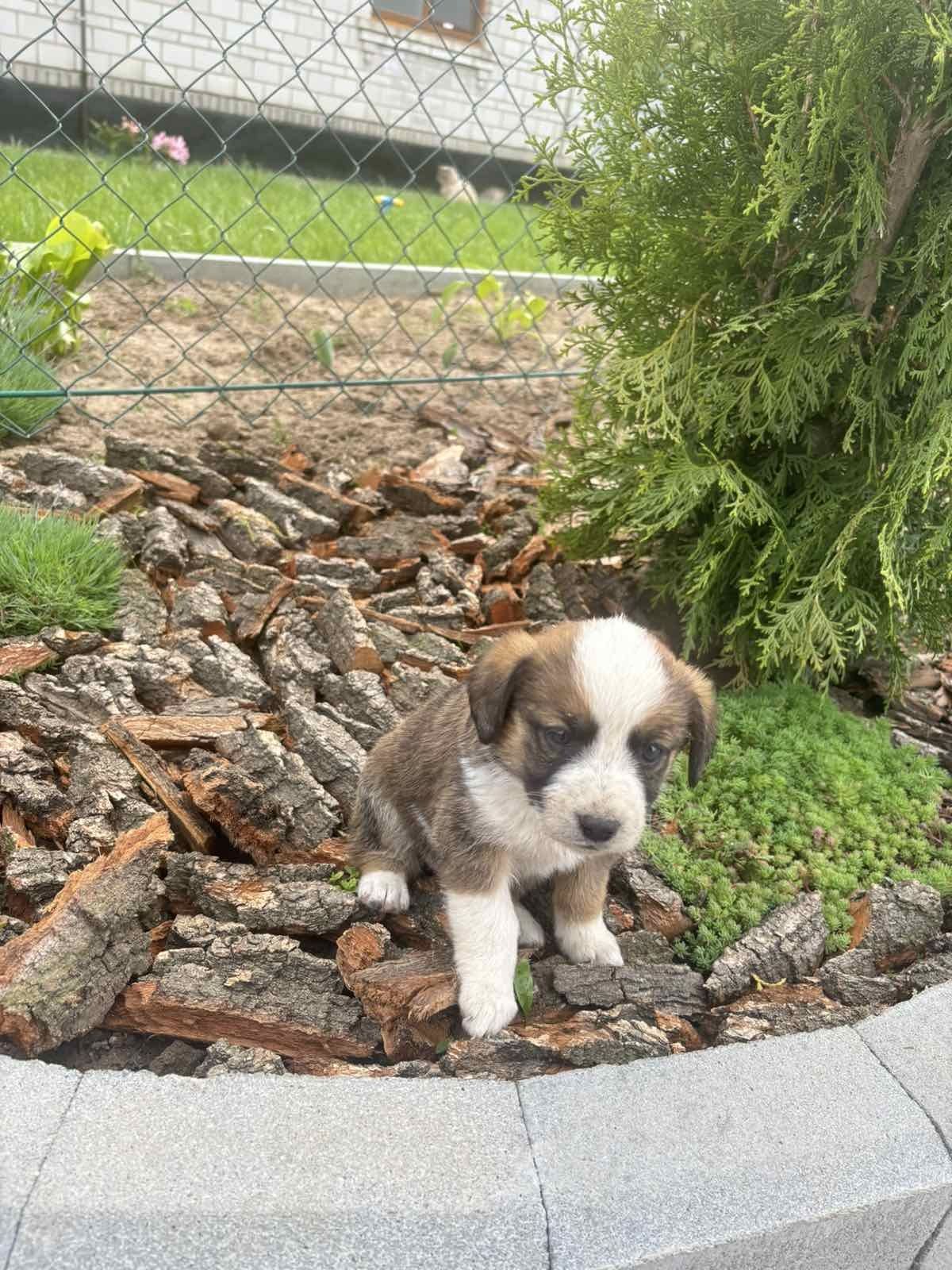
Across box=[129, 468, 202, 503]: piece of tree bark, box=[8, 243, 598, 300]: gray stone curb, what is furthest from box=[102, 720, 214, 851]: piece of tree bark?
box=[8, 243, 598, 300]: gray stone curb

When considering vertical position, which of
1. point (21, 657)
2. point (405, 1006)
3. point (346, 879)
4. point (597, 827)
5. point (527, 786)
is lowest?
point (21, 657)

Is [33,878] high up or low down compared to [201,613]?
up

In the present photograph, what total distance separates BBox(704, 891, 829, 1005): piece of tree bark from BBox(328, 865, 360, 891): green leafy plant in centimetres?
100

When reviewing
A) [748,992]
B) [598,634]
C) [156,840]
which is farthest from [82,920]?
[748,992]

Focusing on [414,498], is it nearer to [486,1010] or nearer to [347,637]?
[347,637]

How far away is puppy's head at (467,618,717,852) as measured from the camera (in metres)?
2.46

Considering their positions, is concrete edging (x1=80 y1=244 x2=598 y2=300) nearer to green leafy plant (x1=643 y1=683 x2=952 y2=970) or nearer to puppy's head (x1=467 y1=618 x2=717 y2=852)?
green leafy plant (x1=643 y1=683 x2=952 y2=970)

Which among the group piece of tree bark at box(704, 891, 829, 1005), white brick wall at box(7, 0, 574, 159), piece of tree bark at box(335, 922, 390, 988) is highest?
→ piece of tree bark at box(704, 891, 829, 1005)

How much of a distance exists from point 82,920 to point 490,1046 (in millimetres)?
972

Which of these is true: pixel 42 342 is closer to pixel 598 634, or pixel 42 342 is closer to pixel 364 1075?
pixel 598 634

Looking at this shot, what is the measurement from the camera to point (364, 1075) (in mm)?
2408

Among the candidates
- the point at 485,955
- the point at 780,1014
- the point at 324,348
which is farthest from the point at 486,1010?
the point at 324,348

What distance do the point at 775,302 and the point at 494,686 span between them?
1777 mm

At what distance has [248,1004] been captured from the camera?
8.18 feet
